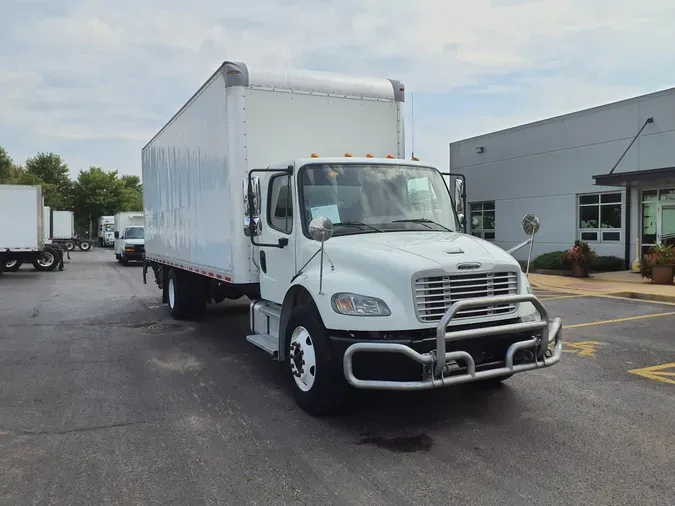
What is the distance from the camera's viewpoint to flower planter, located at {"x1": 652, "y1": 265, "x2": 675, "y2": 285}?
14.8 m

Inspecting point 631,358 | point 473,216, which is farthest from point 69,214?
A: point 631,358

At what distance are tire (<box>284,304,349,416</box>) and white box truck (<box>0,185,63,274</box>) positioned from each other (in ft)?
66.0

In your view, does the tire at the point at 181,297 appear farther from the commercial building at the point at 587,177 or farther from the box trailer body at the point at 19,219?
the box trailer body at the point at 19,219

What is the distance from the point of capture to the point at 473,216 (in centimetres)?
2627

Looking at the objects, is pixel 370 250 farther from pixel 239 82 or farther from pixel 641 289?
pixel 641 289

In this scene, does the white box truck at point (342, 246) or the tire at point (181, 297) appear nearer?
the white box truck at point (342, 246)

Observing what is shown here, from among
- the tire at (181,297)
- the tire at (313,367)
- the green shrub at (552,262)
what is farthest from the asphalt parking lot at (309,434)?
the green shrub at (552,262)

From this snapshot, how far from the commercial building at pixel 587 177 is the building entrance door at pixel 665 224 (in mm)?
27

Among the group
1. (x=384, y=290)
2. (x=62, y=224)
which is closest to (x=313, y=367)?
(x=384, y=290)

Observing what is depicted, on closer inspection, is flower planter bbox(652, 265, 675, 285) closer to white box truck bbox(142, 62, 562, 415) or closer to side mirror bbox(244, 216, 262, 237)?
white box truck bbox(142, 62, 562, 415)

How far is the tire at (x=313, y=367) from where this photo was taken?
4832mm

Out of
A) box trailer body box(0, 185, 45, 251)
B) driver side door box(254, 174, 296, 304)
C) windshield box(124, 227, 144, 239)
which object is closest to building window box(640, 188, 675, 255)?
driver side door box(254, 174, 296, 304)

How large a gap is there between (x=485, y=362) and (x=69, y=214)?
42178mm

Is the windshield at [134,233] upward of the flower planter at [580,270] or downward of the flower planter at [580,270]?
upward
